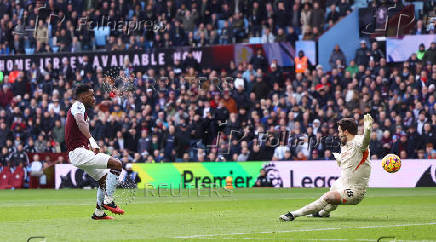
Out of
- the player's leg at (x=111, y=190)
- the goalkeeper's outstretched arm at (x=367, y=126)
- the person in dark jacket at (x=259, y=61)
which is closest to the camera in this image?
the goalkeeper's outstretched arm at (x=367, y=126)

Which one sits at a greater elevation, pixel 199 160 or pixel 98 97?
pixel 98 97

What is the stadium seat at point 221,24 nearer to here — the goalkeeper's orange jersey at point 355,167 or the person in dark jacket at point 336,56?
the person in dark jacket at point 336,56

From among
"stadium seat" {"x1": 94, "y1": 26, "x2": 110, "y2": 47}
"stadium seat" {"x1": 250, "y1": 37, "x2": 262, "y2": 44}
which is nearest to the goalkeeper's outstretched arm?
"stadium seat" {"x1": 250, "y1": 37, "x2": 262, "y2": 44}

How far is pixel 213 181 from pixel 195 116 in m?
2.96

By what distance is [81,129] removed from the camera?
15.4 metres

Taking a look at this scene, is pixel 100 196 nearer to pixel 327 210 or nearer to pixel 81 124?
pixel 81 124

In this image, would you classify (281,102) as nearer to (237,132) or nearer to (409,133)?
(237,132)

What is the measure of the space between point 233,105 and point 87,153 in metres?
18.1

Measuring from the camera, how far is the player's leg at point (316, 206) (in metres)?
14.2

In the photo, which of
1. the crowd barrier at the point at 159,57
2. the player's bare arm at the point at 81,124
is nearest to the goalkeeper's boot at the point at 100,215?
the player's bare arm at the point at 81,124

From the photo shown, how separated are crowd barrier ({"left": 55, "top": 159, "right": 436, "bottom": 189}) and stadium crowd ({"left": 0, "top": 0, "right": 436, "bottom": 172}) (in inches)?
15.3

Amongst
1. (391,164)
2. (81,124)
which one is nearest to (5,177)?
(81,124)

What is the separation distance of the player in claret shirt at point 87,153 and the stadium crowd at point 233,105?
1501cm

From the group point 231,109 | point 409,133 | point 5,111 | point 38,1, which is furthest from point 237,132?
point 38,1
